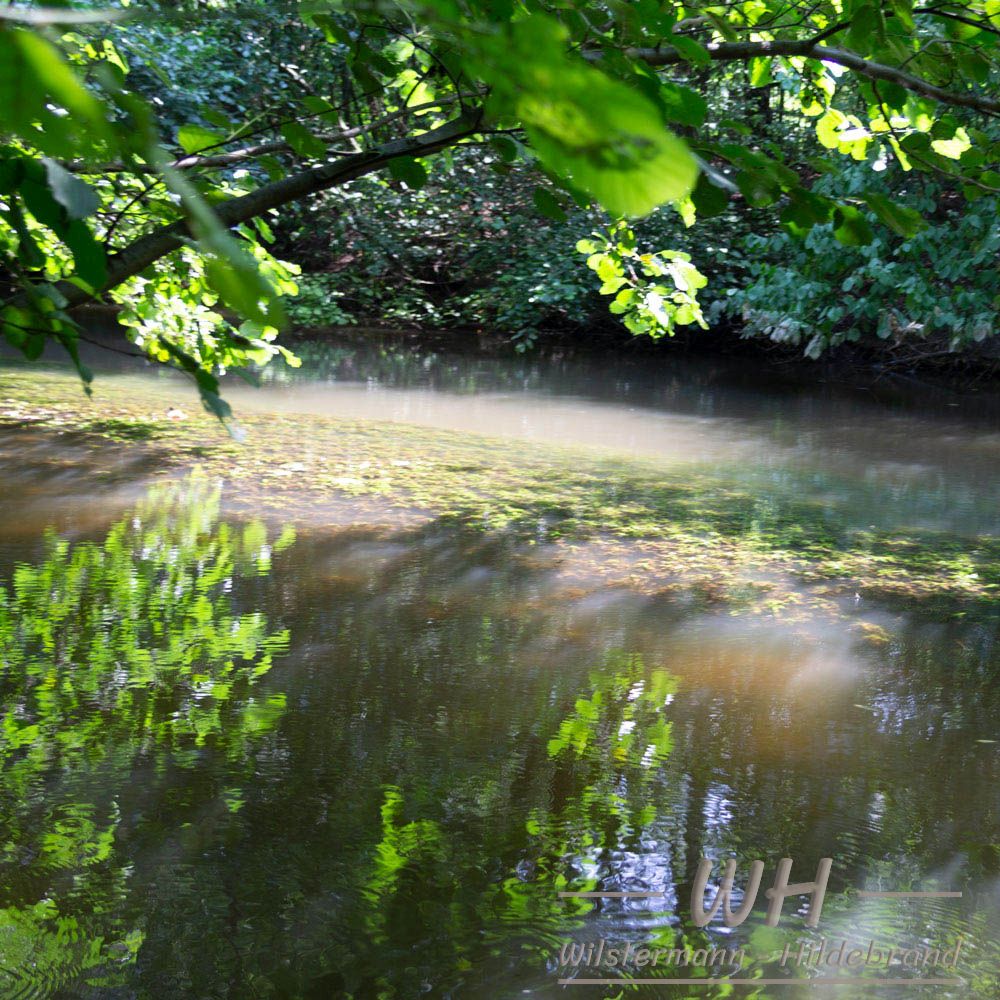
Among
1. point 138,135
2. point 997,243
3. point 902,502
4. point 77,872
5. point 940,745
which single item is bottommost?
point 77,872

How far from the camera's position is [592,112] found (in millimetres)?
393

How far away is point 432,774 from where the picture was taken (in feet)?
8.71

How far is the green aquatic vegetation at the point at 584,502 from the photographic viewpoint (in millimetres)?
4293

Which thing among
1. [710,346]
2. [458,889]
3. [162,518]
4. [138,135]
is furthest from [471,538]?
[710,346]

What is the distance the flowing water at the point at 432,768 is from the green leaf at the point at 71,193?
156cm

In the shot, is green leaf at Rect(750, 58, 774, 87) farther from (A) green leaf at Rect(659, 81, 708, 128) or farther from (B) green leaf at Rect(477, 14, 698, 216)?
(B) green leaf at Rect(477, 14, 698, 216)

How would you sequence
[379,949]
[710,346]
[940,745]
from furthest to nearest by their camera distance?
1. [710,346]
2. [940,745]
3. [379,949]

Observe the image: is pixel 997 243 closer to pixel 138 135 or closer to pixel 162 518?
pixel 162 518

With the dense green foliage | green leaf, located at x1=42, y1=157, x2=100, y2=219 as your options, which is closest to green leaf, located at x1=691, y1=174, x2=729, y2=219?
the dense green foliage

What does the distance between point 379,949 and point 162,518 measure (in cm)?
311

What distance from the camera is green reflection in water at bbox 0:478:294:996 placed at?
2.01 m

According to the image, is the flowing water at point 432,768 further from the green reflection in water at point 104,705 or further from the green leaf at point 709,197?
the green leaf at point 709,197

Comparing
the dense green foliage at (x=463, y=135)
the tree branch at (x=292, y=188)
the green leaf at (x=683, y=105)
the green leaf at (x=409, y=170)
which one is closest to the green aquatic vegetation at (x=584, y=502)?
the dense green foliage at (x=463, y=135)
